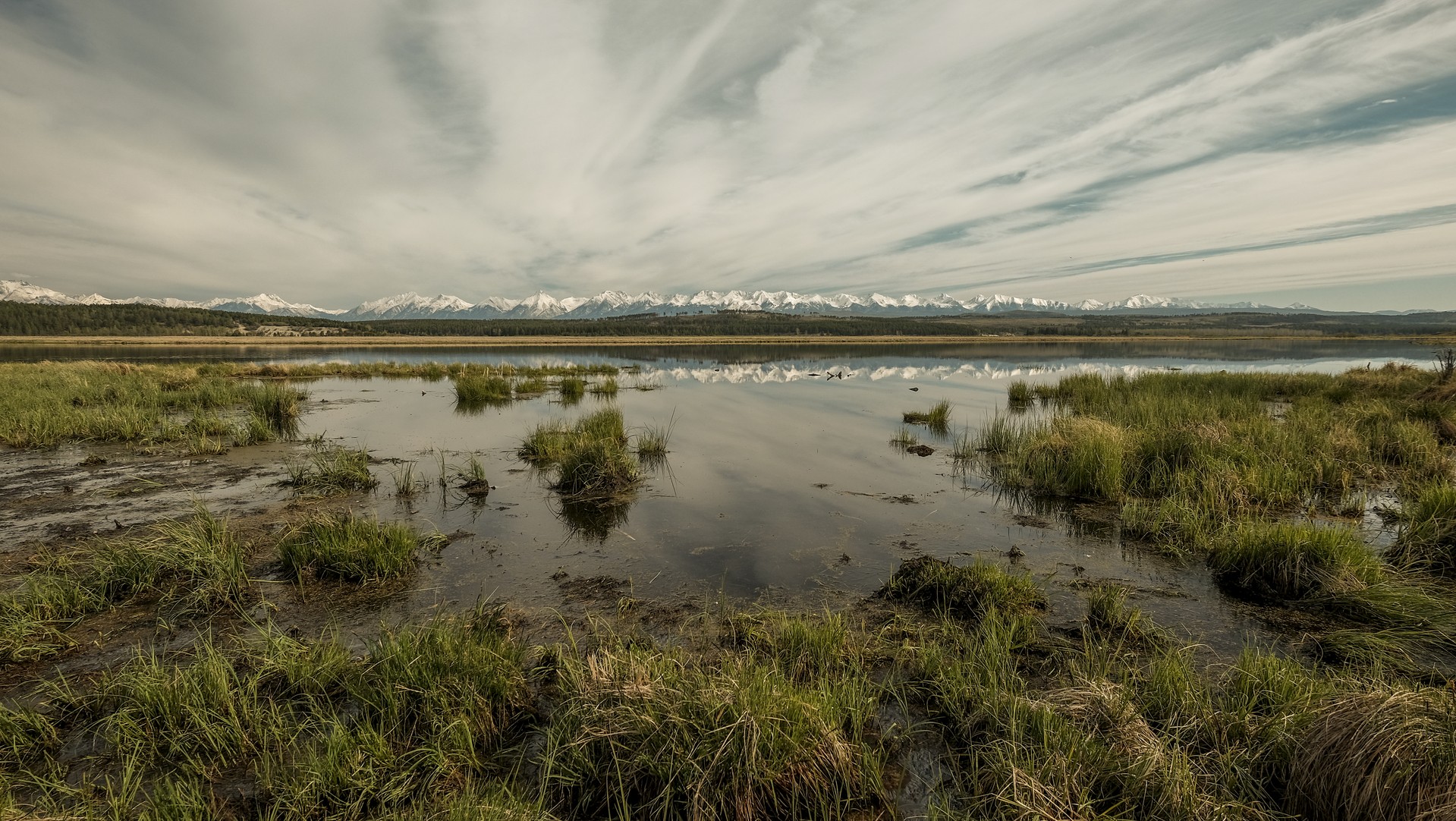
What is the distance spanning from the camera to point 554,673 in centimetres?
529

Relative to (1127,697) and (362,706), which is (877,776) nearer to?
(1127,697)

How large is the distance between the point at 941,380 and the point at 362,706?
39.3m

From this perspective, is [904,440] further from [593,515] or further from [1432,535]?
[1432,535]

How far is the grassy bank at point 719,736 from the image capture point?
3.45 metres

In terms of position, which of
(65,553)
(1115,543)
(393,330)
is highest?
(393,330)

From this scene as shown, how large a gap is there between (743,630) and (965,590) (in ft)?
8.84

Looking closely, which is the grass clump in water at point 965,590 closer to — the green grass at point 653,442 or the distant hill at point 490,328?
the green grass at point 653,442

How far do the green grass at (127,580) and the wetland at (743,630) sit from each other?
0.15 feet

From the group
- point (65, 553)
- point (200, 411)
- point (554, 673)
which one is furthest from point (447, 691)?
point (200, 411)

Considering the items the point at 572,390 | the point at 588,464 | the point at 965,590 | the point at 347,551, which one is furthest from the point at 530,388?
the point at 965,590

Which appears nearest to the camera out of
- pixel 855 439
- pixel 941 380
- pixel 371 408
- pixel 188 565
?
pixel 188 565

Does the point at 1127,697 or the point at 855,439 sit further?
the point at 855,439

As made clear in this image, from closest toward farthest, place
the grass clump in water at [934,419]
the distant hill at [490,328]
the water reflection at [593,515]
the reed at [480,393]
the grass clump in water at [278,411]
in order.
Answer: the water reflection at [593,515], the grass clump in water at [278,411], the grass clump in water at [934,419], the reed at [480,393], the distant hill at [490,328]

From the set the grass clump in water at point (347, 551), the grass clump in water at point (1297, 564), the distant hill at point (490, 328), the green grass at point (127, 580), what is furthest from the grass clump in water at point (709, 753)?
the distant hill at point (490, 328)
